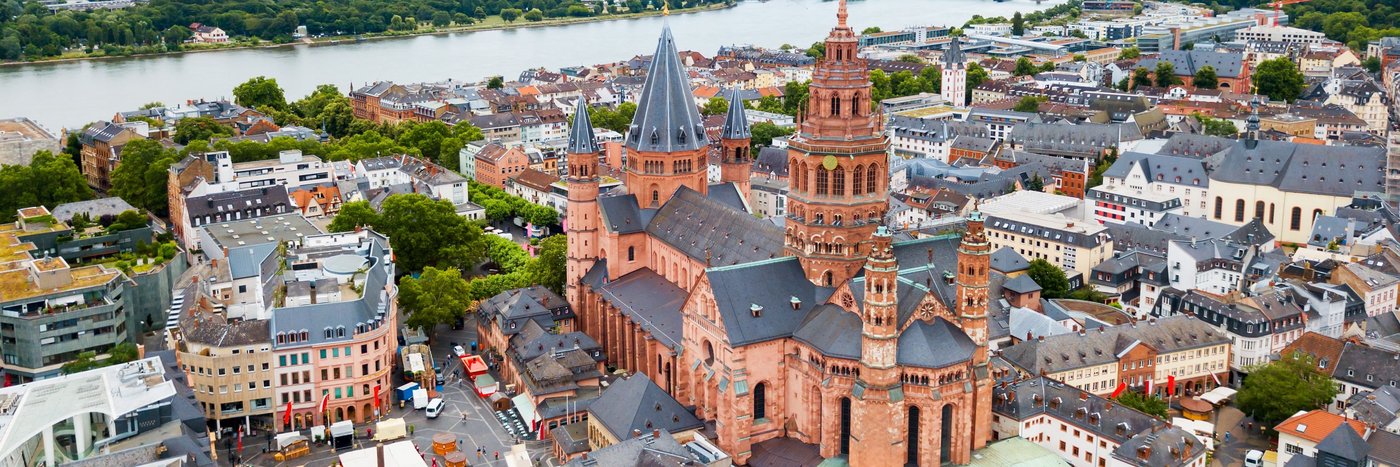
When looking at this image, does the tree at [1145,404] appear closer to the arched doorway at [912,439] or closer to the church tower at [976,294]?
the church tower at [976,294]

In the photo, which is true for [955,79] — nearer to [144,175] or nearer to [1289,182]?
[1289,182]

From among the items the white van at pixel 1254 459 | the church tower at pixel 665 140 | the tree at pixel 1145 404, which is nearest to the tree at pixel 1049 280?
the tree at pixel 1145 404

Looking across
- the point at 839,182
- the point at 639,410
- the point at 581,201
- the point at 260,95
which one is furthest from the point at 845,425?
the point at 260,95

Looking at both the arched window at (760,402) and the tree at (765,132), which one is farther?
the tree at (765,132)

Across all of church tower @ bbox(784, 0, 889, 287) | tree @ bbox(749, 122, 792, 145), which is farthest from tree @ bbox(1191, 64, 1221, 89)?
church tower @ bbox(784, 0, 889, 287)

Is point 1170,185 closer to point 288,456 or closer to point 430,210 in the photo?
point 430,210

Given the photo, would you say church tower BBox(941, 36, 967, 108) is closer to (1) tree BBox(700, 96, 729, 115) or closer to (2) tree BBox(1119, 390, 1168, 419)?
(1) tree BBox(700, 96, 729, 115)
